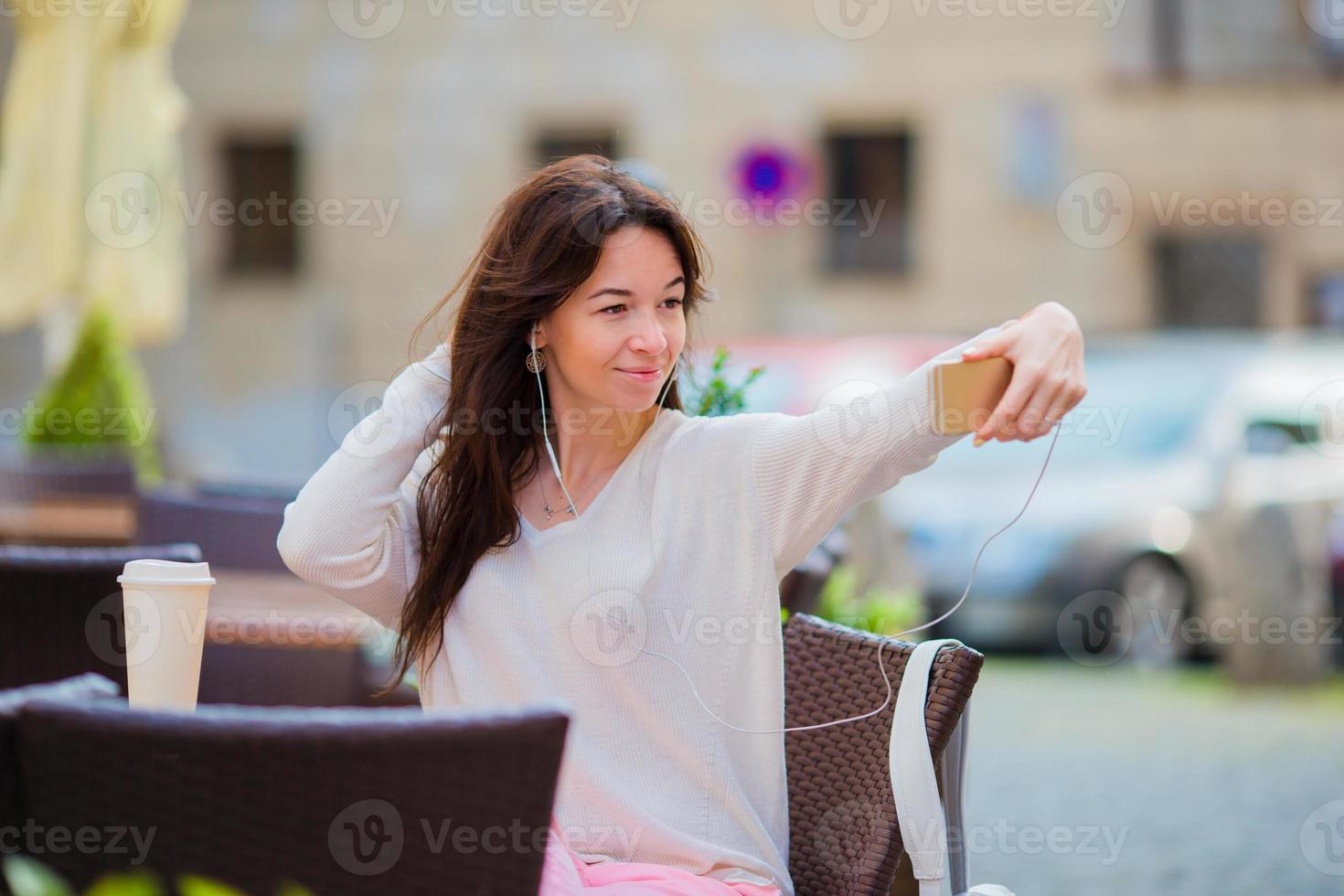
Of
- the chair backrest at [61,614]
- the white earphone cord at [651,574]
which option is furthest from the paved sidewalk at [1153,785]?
the chair backrest at [61,614]

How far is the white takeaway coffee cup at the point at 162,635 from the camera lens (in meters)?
1.98

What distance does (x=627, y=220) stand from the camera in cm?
243

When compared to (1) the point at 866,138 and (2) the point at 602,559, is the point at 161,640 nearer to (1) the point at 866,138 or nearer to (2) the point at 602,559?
(2) the point at 602,559

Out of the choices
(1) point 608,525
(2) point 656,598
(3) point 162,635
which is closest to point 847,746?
(2) point 656,598

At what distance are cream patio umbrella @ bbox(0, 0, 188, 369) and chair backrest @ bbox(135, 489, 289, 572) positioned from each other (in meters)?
3.63

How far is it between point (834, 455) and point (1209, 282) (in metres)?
16.1

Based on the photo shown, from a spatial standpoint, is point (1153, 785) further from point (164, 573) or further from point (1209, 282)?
point (1209, 282)

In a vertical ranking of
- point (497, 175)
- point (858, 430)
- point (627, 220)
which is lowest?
point (858, 430)

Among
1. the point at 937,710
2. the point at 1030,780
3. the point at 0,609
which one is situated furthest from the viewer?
the point at 1030,780

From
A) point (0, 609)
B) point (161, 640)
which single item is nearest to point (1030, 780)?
point (0, 609)

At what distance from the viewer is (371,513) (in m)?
2.38

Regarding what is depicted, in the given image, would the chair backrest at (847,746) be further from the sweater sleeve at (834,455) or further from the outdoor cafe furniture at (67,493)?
the outdoor cafe furniture at (67,493)

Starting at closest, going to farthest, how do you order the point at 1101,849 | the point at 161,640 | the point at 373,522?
the point at 161,640 → the point at 373,522 → the point at 1101,849

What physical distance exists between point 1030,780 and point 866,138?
12.5m
